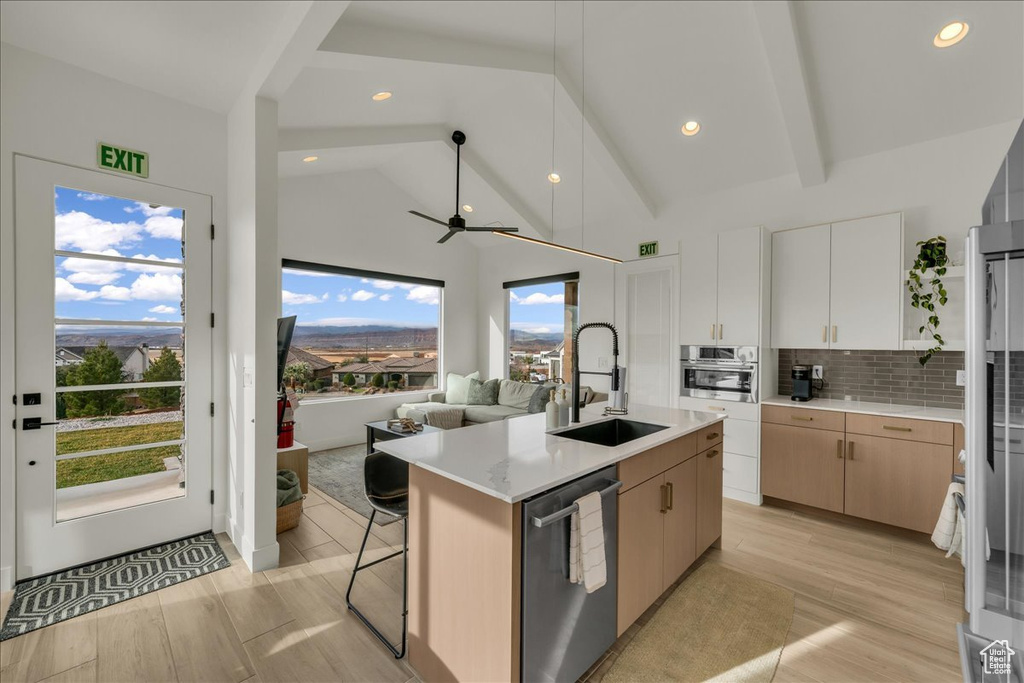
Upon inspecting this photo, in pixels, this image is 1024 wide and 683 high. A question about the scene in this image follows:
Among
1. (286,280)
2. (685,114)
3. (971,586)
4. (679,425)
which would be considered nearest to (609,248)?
(685,114)

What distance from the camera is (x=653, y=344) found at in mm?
4875

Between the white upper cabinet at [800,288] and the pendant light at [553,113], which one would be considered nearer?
the pendant light at [553,113]

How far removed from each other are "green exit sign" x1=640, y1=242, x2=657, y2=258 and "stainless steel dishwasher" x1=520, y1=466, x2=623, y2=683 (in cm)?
358

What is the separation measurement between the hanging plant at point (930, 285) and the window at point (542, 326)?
3347mm

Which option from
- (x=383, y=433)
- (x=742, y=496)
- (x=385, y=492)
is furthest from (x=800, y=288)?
(x=383, y=433)

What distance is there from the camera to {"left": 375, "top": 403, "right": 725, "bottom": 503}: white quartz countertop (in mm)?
1516

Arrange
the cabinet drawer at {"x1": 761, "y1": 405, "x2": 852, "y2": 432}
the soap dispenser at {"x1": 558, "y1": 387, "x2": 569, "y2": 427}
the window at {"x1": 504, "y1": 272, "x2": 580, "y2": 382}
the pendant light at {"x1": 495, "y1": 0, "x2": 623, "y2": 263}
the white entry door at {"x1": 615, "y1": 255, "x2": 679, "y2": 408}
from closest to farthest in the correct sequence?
the soap dispenser at {"x1": 558, "y1": 387, "x2": 569, "y2": 427} → the pendant light at {"x1": 495, "y1": 0, "x2": 623, "y2": 263} → the cabinet drawer at {"x1": 761, "y1": 405, "x2": 852, "y2": 432} → the white entry door at {"x1": 615, "y1": 255, "x2": 679, "y2": 408} → the window at {"x1": 504, "y1": 272, "x2": 580, "y2": 382}

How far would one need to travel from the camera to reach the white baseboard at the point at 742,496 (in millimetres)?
3779

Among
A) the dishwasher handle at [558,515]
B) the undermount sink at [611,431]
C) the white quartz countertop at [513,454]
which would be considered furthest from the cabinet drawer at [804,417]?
the dishwasher handle at [558,515]

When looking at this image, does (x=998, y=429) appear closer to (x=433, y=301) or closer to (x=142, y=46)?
(x=142, y=46)

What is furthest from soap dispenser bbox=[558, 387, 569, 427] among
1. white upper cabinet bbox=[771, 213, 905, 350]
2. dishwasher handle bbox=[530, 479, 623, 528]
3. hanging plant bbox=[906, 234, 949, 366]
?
hanging plant bbox=[906, 234, 949, 366]

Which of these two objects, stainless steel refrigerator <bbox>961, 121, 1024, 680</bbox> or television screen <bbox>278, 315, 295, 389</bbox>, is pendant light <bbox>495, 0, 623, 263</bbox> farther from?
stainless steel refrigerator <bbox>961, 121, 1024, 680</bbox>

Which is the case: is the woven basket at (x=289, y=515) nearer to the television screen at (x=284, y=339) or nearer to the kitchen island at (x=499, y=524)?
the television screen at (x=284, y=339)

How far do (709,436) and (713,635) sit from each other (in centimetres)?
107
